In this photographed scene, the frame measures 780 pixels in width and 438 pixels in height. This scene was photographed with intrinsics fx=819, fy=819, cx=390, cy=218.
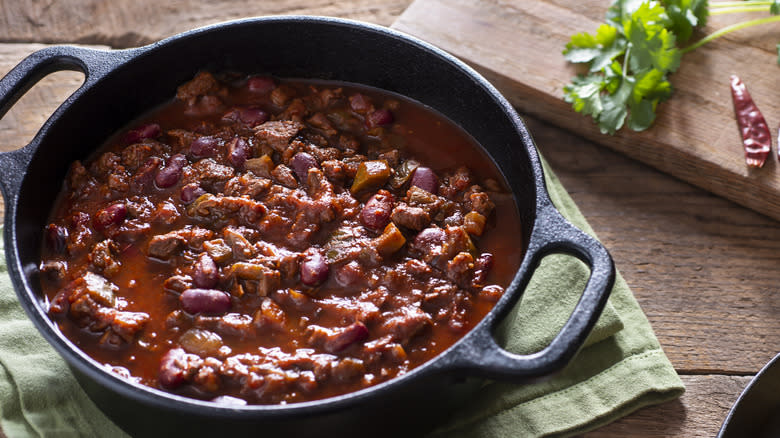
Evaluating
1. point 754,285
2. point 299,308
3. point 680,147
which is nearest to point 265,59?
point 299,308

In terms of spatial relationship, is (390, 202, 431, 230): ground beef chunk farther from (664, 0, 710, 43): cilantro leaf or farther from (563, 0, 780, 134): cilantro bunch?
(664, 0, 710, 43): cilantro leaf

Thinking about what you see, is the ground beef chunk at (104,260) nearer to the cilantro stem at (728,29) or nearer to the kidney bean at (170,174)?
the kidney bean at (170,174)

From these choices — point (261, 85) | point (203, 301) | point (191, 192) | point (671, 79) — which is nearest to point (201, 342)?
point (203, 301)

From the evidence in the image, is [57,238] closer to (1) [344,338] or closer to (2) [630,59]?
(1) [344,338]

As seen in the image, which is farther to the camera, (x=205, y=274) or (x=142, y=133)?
(x=142, y=133)

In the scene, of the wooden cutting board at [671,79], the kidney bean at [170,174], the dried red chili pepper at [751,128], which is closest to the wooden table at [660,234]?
the wooden cutting board at [671,79]
